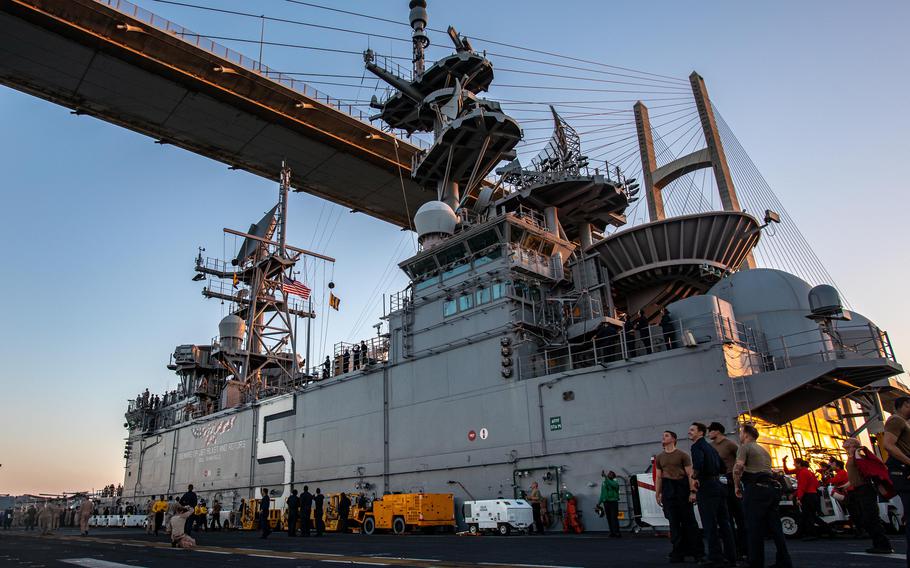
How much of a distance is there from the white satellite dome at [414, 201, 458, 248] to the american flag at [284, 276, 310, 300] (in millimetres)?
13595

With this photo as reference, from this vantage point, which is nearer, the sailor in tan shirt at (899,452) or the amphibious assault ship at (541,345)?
the sailor in tan shirt at (899,452)

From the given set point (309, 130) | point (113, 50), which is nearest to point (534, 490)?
point (309, 130)

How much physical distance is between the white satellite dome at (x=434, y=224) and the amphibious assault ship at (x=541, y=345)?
6 cm

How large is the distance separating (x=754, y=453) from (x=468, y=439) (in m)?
13.0

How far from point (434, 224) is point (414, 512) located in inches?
395

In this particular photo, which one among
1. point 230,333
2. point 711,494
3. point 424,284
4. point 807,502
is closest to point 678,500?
point 711,494

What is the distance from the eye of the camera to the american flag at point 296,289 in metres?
33.8

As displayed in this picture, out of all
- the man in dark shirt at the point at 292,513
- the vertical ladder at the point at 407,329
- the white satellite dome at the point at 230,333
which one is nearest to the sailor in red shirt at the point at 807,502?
the man in dark shirt at the point at 292,513

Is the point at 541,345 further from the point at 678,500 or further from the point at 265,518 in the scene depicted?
the point at 678,500

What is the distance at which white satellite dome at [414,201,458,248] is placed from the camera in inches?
867

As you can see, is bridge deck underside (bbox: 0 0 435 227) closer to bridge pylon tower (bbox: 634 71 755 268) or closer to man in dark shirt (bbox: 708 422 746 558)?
bridge pylon tower (bbox: 634 71 755 268)

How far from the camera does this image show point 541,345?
60.8 feet

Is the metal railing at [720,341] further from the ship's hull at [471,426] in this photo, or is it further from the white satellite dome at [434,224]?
the white satellite dome at [434,224]

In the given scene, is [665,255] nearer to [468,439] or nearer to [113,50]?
[468,439]
